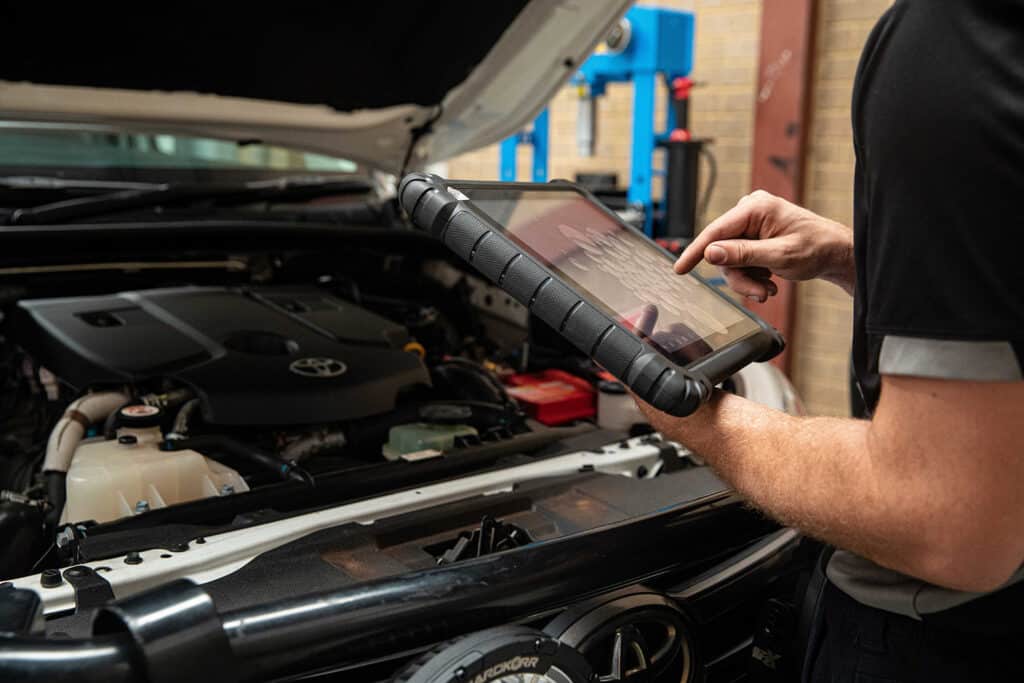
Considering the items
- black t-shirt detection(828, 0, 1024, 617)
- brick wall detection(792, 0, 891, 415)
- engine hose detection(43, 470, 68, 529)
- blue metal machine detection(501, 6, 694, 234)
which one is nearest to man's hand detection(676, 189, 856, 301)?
black t-shirt detection(828, 0, 1024, 617)

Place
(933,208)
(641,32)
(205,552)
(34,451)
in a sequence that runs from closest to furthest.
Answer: (933,208) < (205,552) < (34,451) < (641,32)

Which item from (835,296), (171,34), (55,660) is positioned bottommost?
(835,296)

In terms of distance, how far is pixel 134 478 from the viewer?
134cm

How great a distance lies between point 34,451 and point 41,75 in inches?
30.4

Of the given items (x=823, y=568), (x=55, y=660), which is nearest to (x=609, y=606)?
(x=823, y=568)

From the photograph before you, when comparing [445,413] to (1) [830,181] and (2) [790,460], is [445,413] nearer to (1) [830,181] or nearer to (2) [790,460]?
(2) [790,460]

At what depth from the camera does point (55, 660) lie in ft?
2.57

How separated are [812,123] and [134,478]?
3.99m

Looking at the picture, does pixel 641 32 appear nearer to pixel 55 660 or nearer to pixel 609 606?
pixel 609 606

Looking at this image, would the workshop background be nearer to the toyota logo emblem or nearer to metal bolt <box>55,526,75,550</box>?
the toyota logo emblem

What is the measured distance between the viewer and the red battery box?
1.82 meters

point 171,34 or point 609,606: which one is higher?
point 171,34

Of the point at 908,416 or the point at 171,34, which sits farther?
the point at 171,34

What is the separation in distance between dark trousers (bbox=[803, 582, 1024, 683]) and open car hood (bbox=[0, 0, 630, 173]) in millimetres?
1483
